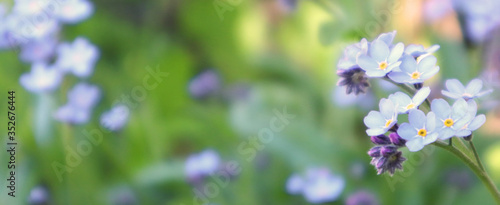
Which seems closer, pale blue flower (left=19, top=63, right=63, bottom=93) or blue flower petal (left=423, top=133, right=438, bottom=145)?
blue flower petal (left=423, top=133, right=438, bottom=145)

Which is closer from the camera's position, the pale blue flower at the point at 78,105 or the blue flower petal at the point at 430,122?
the blue flower petal at the point at 430,122

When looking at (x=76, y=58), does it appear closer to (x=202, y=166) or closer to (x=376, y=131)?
(x=202, y=166)

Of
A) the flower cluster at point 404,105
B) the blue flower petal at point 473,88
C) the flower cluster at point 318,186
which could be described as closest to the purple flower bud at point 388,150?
the flower cluster at point 404,105

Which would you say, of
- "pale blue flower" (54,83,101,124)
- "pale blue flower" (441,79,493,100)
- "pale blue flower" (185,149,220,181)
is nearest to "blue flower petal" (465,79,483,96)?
"pale blue flower" (441,79,493,100)

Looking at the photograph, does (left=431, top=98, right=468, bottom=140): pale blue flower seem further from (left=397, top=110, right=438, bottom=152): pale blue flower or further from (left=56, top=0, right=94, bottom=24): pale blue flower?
(left=56, top=0, right=94, bottom=24): pale blue flower

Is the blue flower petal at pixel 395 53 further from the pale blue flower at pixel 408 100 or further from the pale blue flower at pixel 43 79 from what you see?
the pale blue flower at pixel 43 79
